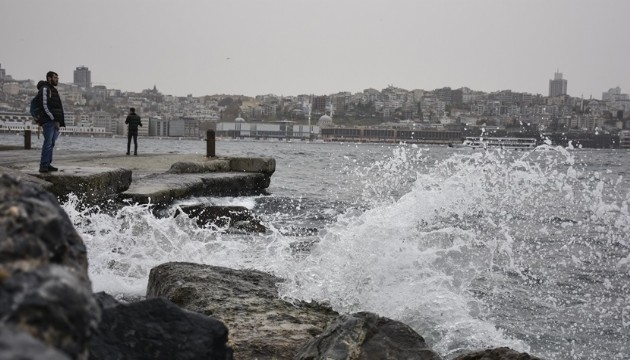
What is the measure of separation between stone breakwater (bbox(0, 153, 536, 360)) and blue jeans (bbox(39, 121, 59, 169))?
421 centimetres

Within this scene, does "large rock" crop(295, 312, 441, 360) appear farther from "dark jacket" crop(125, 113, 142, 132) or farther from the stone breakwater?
"dark jacket" crop(125, 113, 142, 132)

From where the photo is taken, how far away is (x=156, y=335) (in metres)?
1.78

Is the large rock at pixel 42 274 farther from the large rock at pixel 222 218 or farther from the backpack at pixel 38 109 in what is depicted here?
the large rock at pixel 222 218

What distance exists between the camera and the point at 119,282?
503 centimetres

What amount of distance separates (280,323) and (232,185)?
824 centimetres

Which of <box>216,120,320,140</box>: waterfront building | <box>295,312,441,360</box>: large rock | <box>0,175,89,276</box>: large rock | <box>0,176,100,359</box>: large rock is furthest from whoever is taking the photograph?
<box>216,120,320,140</box>: waterfront building

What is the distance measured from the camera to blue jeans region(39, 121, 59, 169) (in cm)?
712

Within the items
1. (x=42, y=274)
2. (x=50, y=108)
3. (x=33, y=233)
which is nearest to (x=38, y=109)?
(x=50, y=108)

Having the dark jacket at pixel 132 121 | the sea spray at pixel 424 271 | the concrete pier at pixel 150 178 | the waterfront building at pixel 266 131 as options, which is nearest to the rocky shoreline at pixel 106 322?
the sea spray at pixel 424 271

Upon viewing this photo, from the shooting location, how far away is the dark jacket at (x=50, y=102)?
736cm

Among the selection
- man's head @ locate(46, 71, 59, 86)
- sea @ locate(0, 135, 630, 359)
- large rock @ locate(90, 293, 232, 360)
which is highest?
man's head @ locate(46, 71, 59, 86)

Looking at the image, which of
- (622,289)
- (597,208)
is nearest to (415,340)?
(622,289)

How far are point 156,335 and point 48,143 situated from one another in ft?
20.0

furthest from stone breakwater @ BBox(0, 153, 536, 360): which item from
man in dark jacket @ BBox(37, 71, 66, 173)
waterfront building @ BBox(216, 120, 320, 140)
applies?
waterfront building @ BBox(216, 120, 320, 140)
